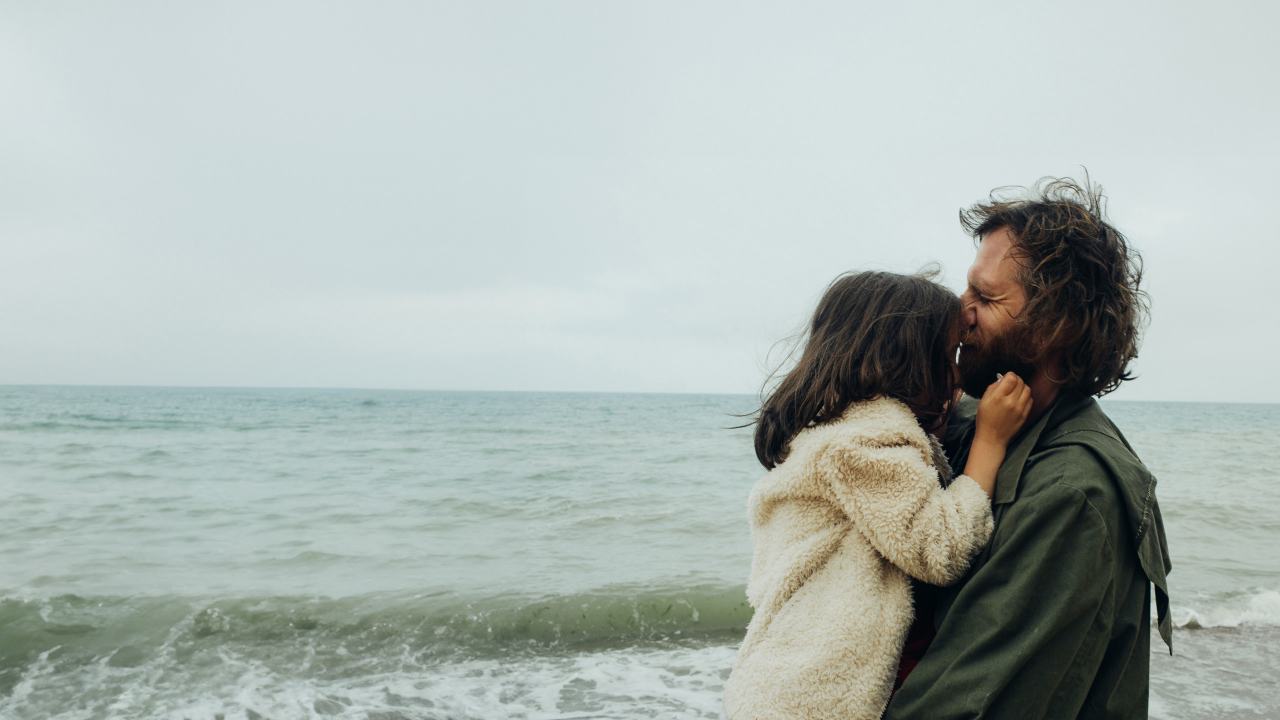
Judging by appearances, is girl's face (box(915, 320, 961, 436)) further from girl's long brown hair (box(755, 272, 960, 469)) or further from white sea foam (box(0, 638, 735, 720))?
white sea foam (box(0, 638, 735, 720))

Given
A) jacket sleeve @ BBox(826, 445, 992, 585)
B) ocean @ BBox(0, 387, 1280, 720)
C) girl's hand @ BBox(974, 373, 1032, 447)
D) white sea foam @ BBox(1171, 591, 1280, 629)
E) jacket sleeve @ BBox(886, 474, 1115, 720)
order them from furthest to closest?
white sea foam @ BBox(1171, 591, 1280, 629), ocean @ BBox(0, 387, 1280, 720), girl's hand @ BBox(974, 373, 1032, 447), jacket sleeve @ BBox(826, 445, 992, 585), jacket sleeve @ BBox(886, 474, 1115, 720)

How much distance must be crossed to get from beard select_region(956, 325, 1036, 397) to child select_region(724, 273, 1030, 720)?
0.04 m

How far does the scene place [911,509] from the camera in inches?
69.7

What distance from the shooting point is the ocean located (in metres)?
5.62

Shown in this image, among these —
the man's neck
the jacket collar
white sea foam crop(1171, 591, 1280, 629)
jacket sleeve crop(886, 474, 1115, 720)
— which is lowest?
white sea foam crop(1171, 591, 1280, 629)

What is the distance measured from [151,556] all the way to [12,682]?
3701mm

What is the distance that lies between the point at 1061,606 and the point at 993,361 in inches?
25.9

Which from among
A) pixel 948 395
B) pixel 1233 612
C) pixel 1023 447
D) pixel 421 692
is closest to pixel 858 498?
pixel 1023 447

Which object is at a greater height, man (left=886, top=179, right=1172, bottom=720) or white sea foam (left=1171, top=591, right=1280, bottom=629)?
man (left=886, top=179, right=1172, bottom=720)

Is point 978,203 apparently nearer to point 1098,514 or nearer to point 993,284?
point 993,284

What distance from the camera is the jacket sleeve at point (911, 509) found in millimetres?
1732

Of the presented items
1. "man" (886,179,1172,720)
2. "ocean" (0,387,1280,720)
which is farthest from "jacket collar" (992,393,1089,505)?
"ocean" (0,387,1280,720)

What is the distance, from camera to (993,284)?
195cm

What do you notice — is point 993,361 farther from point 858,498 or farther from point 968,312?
point 858,498
